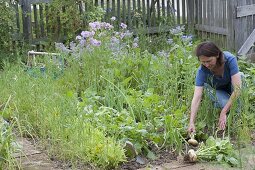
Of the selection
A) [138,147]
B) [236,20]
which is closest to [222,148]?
[138,147]

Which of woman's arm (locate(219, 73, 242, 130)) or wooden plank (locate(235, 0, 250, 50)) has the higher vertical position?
wooden plank (locate(235, 0, 250, 50))

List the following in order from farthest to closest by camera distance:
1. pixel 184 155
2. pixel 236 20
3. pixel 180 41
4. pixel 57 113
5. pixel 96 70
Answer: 1. pixel 236 20
2. pixel 180 41
3. pixel 96 70
4. pixel 57 113
5. pixel 184 155

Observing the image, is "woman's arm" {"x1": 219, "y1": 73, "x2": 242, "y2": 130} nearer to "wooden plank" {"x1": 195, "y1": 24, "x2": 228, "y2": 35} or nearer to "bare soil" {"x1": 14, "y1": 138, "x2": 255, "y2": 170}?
"bare soil" {"x1": 14, "y1": 138, "x2": 255, "y2": 170}

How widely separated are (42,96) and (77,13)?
455cm

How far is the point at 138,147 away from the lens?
446cm

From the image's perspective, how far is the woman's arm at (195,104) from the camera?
4843 mm

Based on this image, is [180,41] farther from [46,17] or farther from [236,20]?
[46,17]

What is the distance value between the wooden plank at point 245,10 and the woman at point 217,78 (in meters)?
4.09

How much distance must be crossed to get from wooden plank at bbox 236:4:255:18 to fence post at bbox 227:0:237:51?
8 cm

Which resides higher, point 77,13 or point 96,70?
point 77,13

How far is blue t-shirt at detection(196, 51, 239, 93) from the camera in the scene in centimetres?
529

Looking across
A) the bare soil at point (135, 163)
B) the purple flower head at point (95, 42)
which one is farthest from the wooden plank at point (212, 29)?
the bare soil at point (135, 163)

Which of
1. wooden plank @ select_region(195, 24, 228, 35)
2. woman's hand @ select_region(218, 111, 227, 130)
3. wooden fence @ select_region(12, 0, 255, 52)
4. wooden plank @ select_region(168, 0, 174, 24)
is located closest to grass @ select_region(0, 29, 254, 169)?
woman's hand @ select_region(218, 111, 227, 130)

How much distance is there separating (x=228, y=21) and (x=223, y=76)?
4.35 metres
